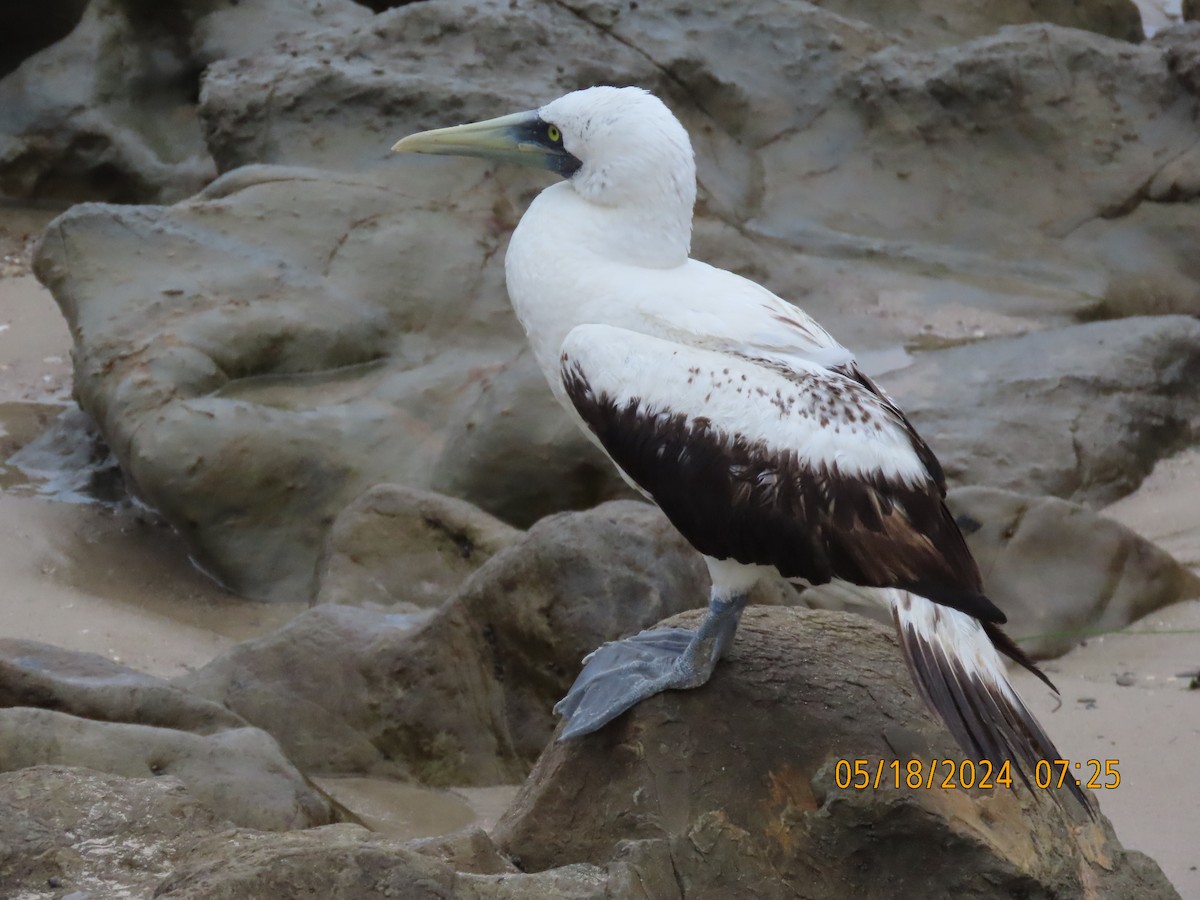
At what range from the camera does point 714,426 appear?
335cm

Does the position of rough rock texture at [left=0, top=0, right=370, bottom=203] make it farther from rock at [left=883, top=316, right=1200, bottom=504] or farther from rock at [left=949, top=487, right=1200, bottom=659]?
rock at [left=949, top=487, right=1200, bottom=659]

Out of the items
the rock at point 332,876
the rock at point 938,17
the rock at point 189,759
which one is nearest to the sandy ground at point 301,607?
the rock at point 189,759

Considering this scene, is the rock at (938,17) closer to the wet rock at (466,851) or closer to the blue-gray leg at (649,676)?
the blue-gray leg at (649,676)

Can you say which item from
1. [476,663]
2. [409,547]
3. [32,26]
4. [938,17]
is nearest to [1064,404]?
[409,547]

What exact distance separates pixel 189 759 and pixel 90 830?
892 millimetres

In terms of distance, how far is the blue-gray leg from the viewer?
3.59 m

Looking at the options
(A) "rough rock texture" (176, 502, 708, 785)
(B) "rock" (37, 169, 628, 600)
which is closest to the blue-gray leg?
(A) "rough rock texture" (176, 502, 708, 785)

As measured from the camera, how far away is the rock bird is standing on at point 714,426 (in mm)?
3211

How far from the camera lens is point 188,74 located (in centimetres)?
1080

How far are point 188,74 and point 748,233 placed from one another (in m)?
4.92

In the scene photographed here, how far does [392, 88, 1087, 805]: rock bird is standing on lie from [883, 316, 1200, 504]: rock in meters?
3.38

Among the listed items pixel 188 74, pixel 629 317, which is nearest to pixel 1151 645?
pixel 629 317

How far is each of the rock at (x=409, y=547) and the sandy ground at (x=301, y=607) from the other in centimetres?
66
